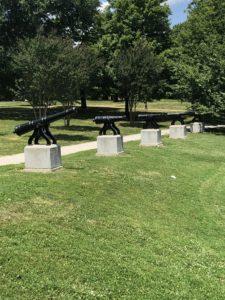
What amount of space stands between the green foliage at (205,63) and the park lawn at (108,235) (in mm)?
15281

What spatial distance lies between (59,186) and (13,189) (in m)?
0.97

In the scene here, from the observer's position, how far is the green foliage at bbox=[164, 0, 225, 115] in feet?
87.9

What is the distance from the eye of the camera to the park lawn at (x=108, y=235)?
5656mm

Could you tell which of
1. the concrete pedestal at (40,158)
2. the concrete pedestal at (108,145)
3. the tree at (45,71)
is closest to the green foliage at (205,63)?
the tree at (45,71)

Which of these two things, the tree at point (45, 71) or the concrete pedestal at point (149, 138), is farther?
the tree at point (45, 71)

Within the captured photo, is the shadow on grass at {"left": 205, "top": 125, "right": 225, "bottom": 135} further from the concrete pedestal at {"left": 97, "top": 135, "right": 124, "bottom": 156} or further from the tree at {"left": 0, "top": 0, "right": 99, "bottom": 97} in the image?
the concrete pedestal at {"left": 97, "top": 135, "right": 124, "bottom": 156}

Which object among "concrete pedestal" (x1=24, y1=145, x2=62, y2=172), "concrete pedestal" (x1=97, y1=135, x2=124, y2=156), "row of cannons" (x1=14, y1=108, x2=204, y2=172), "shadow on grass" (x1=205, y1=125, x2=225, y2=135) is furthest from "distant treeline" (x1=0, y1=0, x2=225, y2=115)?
"concrete pedestal" (x1=24, y1=145, x2=62, y2=172)

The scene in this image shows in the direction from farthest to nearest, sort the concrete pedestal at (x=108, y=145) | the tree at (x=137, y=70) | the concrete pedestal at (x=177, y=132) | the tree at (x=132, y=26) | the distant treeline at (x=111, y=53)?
the tree at (x=132, y=26)
the tree at (x=137, y=70)
the distant treeline at (x=111, y=53)
the concrete pedestal at (x=177, y=132)
the concrete pedestal at (x=108, y=145)

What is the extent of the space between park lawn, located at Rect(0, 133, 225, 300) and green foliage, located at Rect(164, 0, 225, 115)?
50.1 ft

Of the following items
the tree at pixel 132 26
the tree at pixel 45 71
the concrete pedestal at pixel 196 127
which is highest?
the tree at pixel 132 26

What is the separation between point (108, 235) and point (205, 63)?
22.1 metres

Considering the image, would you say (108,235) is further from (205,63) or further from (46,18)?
(46,18)

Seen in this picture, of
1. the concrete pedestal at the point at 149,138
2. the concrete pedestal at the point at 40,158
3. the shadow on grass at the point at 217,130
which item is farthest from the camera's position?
the shadow on grass at the point at 217,130

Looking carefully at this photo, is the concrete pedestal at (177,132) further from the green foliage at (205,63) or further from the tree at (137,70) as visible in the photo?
the tree at (137,70)
